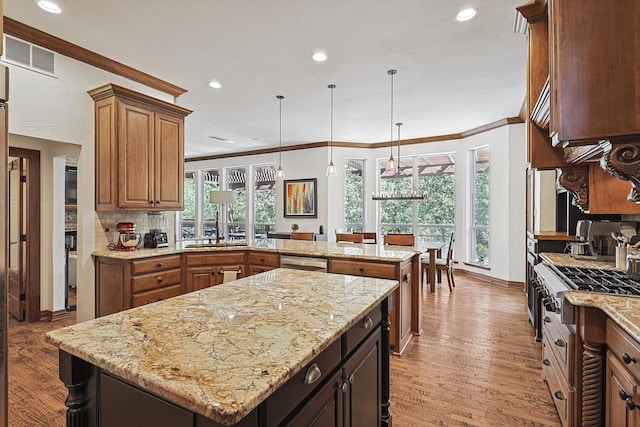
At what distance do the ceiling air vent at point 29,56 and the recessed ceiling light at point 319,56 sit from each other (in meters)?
2.46

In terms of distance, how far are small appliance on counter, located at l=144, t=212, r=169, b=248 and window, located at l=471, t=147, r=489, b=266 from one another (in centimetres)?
557

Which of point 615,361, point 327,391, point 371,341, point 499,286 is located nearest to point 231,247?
point 371,341

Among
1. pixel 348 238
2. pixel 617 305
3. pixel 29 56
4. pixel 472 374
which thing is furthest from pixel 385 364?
pixel 29 56

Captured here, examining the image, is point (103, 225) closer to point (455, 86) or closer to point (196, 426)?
point (196, 426)

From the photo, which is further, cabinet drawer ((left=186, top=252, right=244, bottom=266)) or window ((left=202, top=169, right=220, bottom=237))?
window ((left=202, top=169, right=220, bottom=237))

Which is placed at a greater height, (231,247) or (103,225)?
(103,225)

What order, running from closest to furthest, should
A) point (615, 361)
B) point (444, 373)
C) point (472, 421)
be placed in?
1. point (615, 361)
2. point (472, 421)
3. point (444, 373)

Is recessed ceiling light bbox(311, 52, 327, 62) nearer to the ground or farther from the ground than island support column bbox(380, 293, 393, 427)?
farther from the ground

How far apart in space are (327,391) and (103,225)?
3.38 metres

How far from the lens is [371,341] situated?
1571mm

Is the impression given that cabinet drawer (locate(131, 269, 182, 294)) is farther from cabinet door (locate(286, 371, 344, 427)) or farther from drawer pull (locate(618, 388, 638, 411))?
drawer pull (locate(618, 388, 638, 411))

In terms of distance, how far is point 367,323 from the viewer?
4.92 ft

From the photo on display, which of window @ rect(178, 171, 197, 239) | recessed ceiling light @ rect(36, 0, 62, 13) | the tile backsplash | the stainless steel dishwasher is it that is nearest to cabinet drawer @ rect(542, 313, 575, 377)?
the stainless steel dishwasher

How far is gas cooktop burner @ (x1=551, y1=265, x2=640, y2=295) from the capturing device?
5.65 feet
